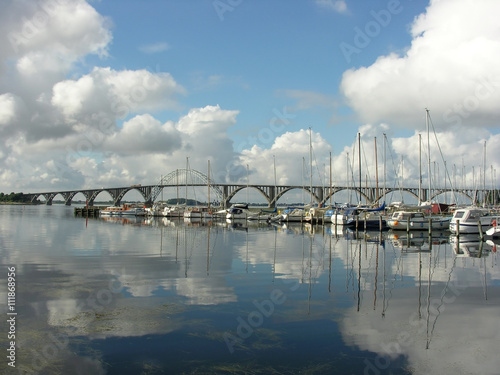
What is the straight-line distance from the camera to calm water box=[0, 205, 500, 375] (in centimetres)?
1015

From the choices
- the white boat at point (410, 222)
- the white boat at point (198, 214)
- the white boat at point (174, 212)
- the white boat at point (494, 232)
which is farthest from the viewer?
the white boat at point (174, 212)

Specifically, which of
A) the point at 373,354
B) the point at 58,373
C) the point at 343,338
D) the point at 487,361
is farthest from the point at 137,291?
the point at 487,361

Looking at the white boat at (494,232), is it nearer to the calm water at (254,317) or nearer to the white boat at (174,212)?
the calm water at (254,317)

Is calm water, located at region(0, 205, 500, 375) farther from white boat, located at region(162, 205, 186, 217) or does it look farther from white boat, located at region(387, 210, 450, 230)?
white boat, located at region(162, 205, 186, 217)

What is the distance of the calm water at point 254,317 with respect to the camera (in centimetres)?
1015

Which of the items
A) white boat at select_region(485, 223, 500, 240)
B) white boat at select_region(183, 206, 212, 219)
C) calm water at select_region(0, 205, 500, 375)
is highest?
white boat at select_region(183, 206, 212, 219)

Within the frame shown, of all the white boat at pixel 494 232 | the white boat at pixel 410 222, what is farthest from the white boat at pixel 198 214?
the white boat at pixel 494 232

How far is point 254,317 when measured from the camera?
13719 millimetres

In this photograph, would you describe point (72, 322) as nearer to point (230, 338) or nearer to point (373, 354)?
point (230, 338)

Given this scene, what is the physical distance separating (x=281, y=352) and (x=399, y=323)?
4449 mm

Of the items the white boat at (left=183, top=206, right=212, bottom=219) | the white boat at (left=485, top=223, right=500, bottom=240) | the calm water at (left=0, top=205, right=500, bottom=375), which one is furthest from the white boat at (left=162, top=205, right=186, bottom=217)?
the calm water at (left=0, top=205, right=500, bottom=375)

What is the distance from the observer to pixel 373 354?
10.6 metres

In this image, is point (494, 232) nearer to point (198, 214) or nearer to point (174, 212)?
point (198, 214)

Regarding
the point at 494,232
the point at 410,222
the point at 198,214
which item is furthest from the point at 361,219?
the point at 198,214
